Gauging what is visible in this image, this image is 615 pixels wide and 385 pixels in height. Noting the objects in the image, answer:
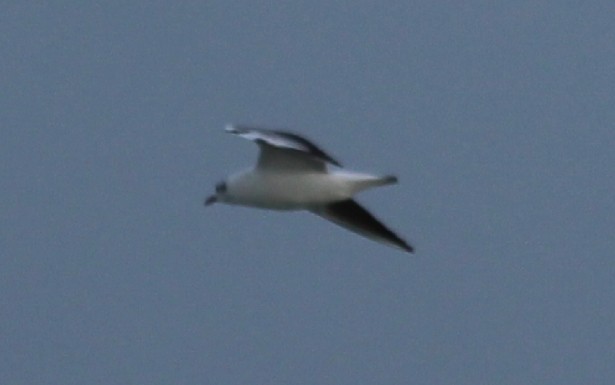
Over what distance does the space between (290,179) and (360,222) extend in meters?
1.98

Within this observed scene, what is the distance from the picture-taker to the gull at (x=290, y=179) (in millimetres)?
22855

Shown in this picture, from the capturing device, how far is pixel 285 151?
76.7ft

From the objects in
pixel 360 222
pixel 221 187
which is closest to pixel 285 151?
pixel 221 187

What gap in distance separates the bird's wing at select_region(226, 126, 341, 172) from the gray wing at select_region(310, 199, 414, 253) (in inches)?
66.2

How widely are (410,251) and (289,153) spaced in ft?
7.85

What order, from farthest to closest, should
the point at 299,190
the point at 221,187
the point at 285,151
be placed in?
the point at 221,187 < the point at 299,190 < the point at 285,151

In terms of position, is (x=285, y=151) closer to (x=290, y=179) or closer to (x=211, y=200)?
(x=290, y=179)

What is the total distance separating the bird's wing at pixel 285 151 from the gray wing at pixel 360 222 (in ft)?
5.52

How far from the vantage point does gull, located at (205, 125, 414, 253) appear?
22855 millimetres

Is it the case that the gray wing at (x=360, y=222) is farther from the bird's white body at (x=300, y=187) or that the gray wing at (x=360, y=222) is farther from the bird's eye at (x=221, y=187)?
the bird's white body at (x=300, y=187)

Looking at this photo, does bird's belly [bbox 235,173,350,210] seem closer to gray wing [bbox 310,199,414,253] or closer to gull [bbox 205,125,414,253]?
gull [bbox 205,125,414,253]

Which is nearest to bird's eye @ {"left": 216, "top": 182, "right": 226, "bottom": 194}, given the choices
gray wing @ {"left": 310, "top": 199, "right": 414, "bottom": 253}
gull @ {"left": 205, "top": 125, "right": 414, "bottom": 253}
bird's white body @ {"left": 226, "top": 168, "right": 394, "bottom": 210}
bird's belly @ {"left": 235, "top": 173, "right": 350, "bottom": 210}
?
gull @ {"left": 205, "top": 125, "right": 414, "bottom": 253}

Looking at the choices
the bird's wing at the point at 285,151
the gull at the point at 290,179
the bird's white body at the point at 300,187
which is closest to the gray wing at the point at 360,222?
the gull at the point at 290,179

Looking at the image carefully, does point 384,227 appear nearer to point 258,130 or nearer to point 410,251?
point 410,251
